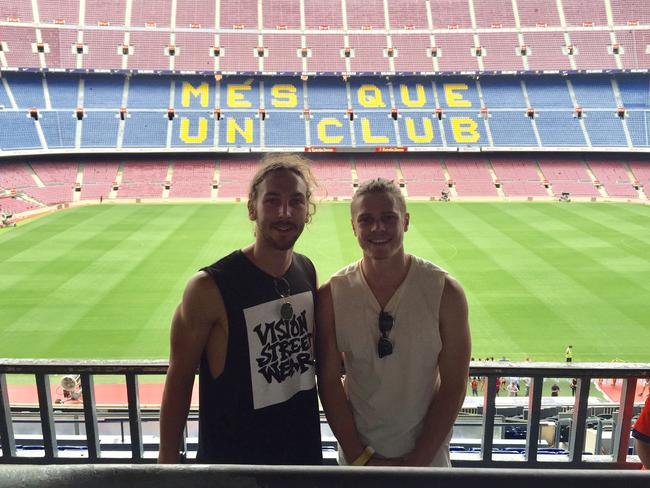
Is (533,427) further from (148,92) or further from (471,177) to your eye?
(148,92)

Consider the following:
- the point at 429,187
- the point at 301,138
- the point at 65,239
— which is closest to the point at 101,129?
the point at 301,138

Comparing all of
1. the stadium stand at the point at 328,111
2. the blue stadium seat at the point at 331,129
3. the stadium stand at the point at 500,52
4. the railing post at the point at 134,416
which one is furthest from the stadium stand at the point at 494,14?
the railing post at the point at 134,416

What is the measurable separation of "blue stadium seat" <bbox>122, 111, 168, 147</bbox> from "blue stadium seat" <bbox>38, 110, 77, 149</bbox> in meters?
3.50

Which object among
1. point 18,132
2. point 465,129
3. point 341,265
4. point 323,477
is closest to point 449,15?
point 465,129

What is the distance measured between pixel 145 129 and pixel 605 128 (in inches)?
1293

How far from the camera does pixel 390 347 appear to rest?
246 centimetres

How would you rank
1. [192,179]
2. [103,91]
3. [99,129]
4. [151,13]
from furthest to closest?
[151,13] → [103,91] → [99,129] → [192,179]

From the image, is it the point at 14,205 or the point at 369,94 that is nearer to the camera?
the point at 14,205


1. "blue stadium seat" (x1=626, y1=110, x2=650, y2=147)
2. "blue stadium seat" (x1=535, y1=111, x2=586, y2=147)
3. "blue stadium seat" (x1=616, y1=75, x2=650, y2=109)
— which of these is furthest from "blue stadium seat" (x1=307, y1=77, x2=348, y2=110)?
"blue stadium seat" (x1=616, y1=75, x2=650, y2=109)

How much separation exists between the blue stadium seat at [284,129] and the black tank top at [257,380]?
37876 mm

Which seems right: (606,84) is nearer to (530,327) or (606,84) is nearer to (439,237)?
(439,237)

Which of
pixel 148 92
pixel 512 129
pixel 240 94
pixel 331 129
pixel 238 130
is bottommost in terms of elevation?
pixel 512 129

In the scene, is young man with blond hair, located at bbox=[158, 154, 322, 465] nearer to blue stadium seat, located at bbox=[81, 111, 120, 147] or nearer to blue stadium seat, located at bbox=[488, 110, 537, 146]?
blue stadium seat, located at bbox=[81, 111, 120, 147]

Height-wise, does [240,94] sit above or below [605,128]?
above
